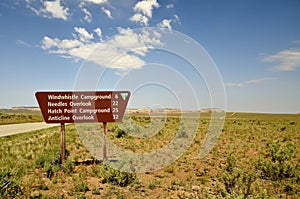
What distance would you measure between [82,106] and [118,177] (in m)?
3.46

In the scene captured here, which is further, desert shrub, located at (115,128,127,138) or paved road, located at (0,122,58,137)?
paved road, located at (0,122,58,137)

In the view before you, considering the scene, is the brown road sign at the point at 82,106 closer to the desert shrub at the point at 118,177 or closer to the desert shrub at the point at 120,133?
the desert shrub at the point at 118,177

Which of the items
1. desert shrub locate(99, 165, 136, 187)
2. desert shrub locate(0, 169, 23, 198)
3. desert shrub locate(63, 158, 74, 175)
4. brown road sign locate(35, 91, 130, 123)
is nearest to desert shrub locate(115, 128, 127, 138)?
brown road sign locate(35, 91, 130, 123)

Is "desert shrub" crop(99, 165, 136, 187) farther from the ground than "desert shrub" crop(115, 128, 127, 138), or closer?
closer

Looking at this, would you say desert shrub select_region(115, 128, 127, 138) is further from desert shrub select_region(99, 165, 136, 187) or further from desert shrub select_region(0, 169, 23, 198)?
desert shrub select_region(0, 169, 23, 198)

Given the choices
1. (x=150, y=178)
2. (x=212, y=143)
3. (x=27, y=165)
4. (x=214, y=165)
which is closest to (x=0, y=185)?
(x=27, y=165)

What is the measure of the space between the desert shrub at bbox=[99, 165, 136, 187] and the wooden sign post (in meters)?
2.41

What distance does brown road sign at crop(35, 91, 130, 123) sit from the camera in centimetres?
965

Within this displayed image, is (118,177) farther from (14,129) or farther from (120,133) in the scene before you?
(14,129)

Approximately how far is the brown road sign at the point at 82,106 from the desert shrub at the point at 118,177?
2.72 meters

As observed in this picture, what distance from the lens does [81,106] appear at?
391 inches

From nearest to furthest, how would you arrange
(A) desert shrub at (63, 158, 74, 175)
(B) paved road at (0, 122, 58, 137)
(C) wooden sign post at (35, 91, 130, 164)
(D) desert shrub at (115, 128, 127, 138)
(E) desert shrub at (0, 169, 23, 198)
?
(E) desert shrub at (0, 169, 23, 198), (A) desert shrub at (63, 158, 74, 175), (C) wooden sign post at (35, 91, 130, 164), (D) desert shrub at (115, 128, 127, 138), (B) paved road at (0, 122, 58, 137)

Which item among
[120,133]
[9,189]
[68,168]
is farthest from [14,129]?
[9,189]

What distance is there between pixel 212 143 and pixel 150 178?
862 cm
